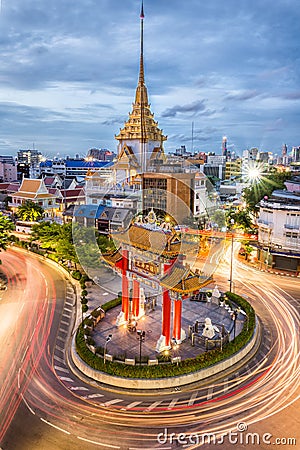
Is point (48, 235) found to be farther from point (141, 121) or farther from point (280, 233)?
point (141, 121)

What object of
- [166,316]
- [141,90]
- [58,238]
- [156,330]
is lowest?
[156,330]

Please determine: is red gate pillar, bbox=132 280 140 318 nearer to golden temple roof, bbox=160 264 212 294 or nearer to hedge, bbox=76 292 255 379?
hedge, bbox=76 292 255 379

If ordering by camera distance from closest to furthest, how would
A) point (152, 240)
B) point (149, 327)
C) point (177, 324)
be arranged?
point (152, 240) → point (177, 324) → point (149, 327)

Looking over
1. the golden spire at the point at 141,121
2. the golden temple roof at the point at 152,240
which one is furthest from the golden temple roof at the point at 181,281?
the golden spire at the point at 141,121

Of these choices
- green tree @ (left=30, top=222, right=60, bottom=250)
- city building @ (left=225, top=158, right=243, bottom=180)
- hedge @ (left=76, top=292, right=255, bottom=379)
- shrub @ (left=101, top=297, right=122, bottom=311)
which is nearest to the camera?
hedge @ (left=76, top=292, right=255, bottom=379)

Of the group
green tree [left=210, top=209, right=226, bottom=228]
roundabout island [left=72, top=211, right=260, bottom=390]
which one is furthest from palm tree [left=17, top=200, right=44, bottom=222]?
roundabout island [left=72, top=211, right=260, bottom=390]

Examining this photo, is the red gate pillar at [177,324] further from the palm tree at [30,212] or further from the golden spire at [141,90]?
the golden spire at [141,90]

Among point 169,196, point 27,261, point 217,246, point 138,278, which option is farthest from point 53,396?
point 169,196

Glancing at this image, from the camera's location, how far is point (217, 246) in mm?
54938

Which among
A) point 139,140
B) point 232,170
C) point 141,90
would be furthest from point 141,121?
point 232,170

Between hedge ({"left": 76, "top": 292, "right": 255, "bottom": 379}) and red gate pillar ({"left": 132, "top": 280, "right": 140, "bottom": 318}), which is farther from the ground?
red gate pillar ({"left": 132, "top": 280, "right": 140, "bottom": 318})

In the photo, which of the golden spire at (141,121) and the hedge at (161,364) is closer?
the hedge at (161,364)

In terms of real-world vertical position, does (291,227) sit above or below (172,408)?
above

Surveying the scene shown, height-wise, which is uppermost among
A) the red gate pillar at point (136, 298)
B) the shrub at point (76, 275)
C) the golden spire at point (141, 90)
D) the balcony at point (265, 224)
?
the golden spire at point (141, 90)
